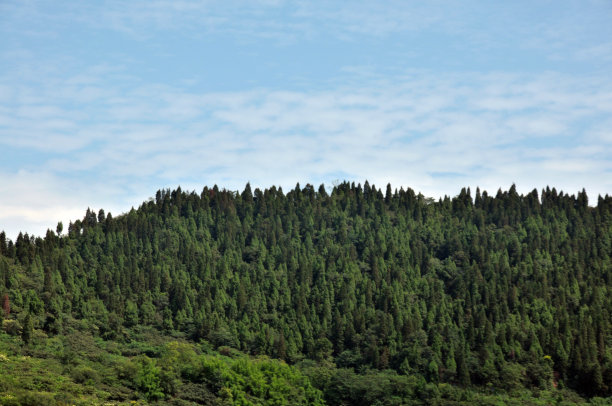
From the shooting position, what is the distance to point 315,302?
14362cm

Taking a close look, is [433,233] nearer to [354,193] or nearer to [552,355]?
[354,193]

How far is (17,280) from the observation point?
436 ft

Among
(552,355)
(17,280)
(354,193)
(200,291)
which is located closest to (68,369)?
(17,280)

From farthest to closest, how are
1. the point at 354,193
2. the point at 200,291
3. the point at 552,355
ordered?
the point at 354,193 < the point at 200,291 < the point at 552,355

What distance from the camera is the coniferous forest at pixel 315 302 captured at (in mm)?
112750

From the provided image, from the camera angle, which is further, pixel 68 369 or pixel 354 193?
pixel 354 193

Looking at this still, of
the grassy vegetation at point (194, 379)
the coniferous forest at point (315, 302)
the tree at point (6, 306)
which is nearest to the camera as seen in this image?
the grassy vegetation at point (194, 379)

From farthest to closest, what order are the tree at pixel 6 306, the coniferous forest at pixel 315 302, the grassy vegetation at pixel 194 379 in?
the tree at pixel 6 306 < the coniferous forest at pixel 315 302 < the grassy vegetation at pixel 194 379

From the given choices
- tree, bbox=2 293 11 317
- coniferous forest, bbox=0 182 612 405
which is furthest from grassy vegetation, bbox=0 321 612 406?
tree, bbox=2 293 11 317

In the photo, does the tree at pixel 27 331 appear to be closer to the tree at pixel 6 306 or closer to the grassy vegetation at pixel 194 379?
the grassy vegetation at pixel 194 379

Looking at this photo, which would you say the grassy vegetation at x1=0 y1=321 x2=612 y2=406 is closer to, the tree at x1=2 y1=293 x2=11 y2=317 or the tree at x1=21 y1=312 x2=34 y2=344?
the tree at x1=21 y1=312 x2=34 y2=344

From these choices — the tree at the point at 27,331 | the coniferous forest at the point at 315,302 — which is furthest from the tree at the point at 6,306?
the tree at the point at 27,331

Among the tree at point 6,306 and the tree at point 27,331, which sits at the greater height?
the tree at point 6,306

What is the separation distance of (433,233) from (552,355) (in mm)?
49211
